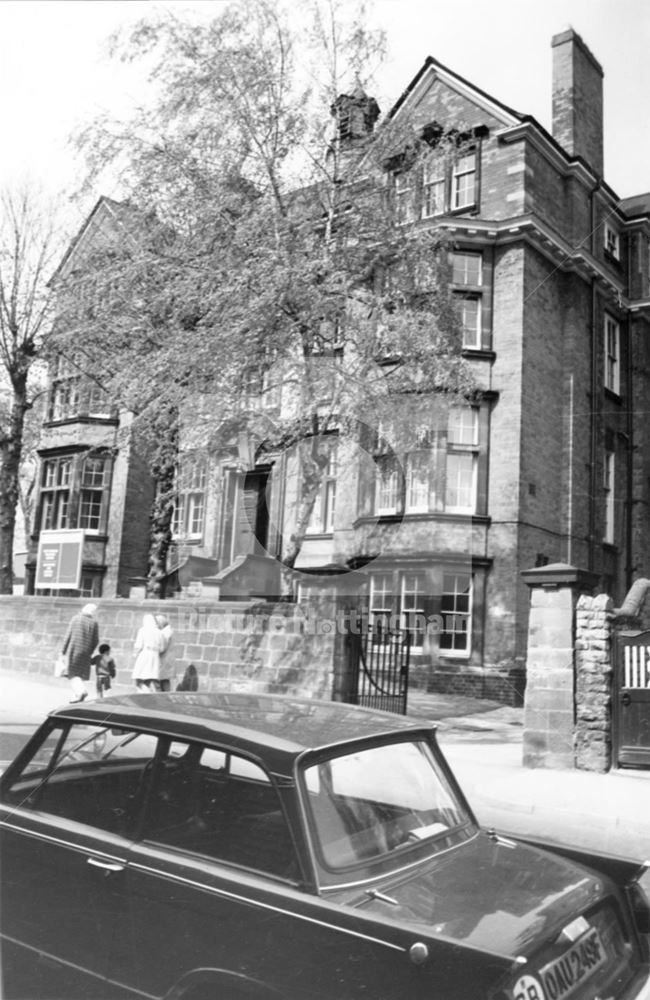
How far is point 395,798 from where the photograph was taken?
124 inches

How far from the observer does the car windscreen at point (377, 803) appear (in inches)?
110

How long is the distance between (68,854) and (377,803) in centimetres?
119

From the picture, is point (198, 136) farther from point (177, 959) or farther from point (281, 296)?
point (177, 959)

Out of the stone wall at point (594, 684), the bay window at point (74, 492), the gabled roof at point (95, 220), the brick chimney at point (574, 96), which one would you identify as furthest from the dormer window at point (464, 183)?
the stone wall at point (594, 684)

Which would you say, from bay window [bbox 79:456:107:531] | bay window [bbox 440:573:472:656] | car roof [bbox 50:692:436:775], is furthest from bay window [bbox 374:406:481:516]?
car roof [bbox 50:692:436:775]

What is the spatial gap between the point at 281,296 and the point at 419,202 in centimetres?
417

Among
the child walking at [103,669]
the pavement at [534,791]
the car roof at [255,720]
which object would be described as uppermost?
the car roof at [255,720]

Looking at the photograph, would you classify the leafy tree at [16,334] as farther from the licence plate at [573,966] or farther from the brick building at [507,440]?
the licence plate at [573,966]

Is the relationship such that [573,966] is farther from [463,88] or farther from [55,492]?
[55,492]

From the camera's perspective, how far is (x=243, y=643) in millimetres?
13477

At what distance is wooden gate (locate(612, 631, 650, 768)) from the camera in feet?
32.3

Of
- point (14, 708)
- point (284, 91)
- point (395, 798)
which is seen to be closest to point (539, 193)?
point (284, 91)

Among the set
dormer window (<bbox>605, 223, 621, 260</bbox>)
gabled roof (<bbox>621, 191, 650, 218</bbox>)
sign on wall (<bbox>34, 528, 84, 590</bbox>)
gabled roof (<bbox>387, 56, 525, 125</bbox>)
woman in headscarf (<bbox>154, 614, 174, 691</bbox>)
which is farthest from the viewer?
gabled roof (<bbox>621, 191, 650, 218</bbox>)

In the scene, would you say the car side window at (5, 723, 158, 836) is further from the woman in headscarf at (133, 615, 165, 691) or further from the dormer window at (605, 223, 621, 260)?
the dormer window at (605, 223, 621, 260)
